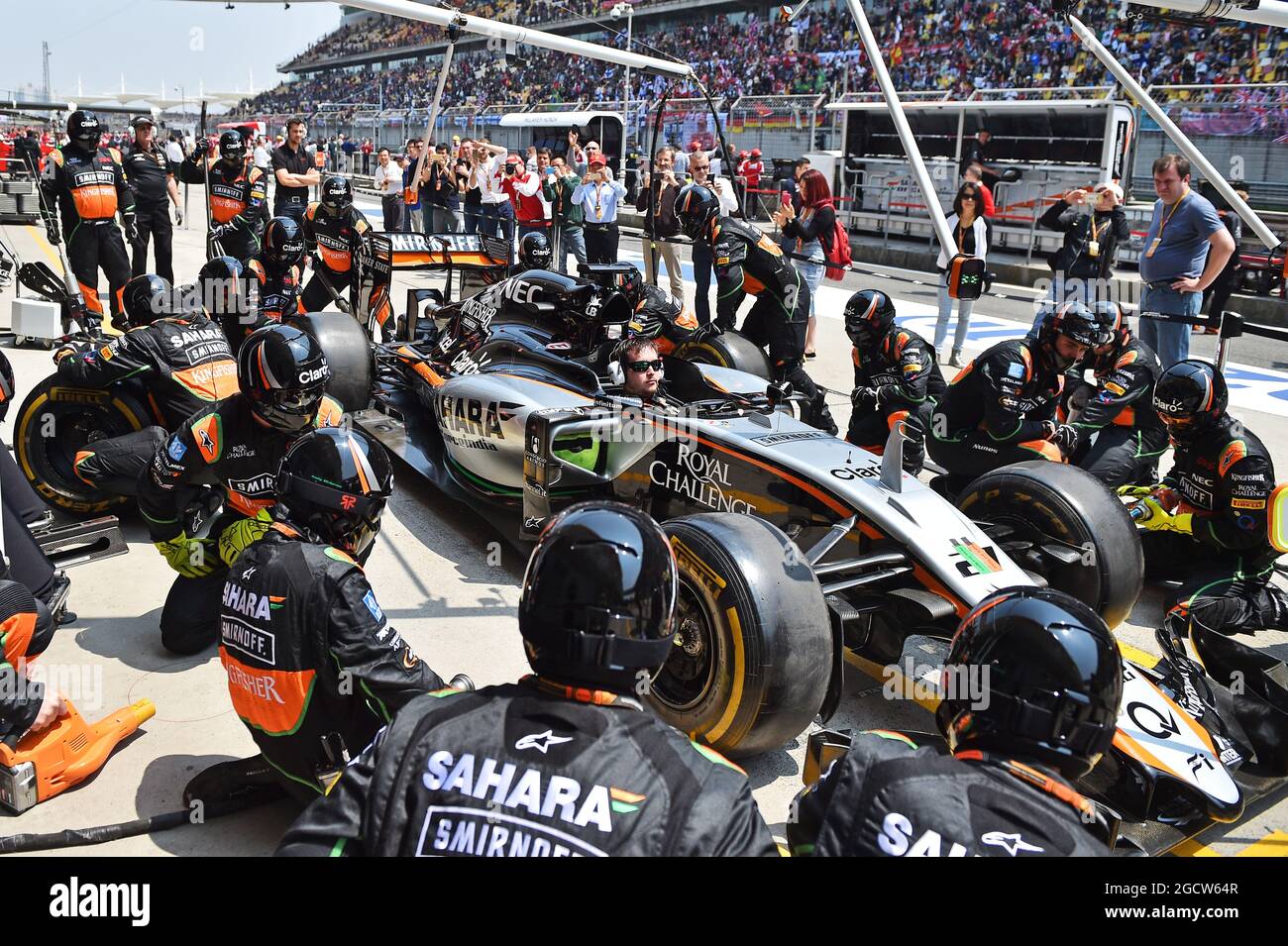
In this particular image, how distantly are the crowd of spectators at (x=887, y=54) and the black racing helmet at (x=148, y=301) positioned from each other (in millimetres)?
7282

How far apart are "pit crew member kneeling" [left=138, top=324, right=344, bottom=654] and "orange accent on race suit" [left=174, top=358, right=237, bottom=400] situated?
1.35 metres

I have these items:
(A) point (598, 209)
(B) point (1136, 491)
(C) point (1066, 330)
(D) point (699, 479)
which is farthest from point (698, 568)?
(A) point (598, 209)

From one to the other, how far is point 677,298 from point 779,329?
5810 mm

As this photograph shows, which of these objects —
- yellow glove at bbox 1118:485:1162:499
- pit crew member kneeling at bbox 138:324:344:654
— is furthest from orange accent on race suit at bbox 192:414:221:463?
yellow glove at bbox 1118:485:1162:499

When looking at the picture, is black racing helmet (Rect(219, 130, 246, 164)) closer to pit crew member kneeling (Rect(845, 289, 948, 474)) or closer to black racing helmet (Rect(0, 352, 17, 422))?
black racing helmet (Rect(0, 352, 17, 422))

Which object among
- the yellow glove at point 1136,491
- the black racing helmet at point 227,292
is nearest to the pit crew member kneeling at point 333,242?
the black racing helmet at point 227,292

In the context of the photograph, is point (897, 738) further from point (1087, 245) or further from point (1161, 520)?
point (1087, 245)

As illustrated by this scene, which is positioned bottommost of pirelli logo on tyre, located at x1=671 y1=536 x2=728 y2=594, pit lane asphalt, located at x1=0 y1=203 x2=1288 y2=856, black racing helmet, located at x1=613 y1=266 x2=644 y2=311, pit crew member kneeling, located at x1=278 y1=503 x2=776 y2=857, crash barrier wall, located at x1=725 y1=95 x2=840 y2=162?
pit lane asphalt, located at x1=0 y1=203 x2=1288 y2=856

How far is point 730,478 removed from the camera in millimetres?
4473

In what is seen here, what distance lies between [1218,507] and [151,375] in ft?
17.7

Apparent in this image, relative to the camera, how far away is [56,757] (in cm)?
334

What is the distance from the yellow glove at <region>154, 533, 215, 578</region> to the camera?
415 centimetres

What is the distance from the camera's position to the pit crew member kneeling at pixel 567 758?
1612 millimetres
